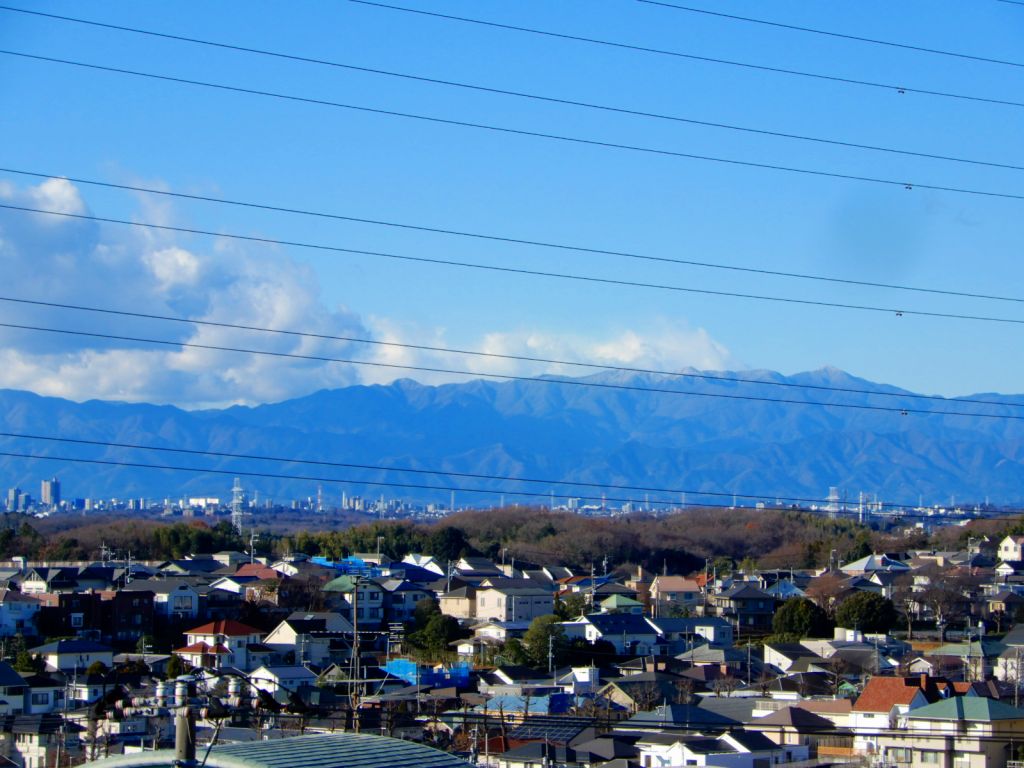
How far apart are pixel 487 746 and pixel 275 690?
234 inches

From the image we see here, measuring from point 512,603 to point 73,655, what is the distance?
10.7 meters

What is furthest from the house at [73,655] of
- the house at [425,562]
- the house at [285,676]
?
the house at [425,562]

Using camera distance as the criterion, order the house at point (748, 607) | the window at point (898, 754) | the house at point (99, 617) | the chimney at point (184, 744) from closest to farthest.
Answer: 1. the chimney at point (184, 744)
2. the window at point (898, 754)
3. the house at point (99, 617)
4. the house at point (748, 607)

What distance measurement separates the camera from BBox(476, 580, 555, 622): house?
28.3 m

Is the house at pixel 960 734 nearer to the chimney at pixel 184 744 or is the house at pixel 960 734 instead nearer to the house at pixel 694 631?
the chimney at pixel 184 744

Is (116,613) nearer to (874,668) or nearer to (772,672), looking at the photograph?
(772,672)

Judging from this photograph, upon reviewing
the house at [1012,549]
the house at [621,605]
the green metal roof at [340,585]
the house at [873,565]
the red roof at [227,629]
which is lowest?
the red roof at [227,629]

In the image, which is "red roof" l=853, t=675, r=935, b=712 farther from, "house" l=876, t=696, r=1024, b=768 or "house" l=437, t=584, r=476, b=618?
"house" l=437, t=584, r=476, b=618

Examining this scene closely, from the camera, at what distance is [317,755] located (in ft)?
14.2

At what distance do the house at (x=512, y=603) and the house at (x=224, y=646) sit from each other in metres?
7.09

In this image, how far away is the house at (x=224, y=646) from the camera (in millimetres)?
20172

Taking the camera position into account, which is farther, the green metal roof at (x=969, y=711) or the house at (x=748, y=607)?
the house at (x=748, y=607)

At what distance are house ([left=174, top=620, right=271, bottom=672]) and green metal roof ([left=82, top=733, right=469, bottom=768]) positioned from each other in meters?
15.2

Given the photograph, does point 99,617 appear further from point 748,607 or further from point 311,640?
point 748,607
